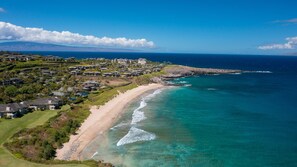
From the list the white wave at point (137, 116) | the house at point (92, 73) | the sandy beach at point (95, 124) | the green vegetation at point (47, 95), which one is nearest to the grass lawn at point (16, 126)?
the green vegetation at point (47, 95)

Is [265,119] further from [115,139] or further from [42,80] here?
[42,80]

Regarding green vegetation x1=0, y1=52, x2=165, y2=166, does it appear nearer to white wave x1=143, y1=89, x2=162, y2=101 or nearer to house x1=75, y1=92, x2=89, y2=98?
house x1=75, y1=92, x2=89, y2=98

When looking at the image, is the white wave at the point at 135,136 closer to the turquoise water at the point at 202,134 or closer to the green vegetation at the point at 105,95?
the turquoise water at the point at 202,134

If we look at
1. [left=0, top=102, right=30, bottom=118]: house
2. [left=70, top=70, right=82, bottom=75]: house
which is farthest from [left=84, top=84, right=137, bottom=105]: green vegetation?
[left=70, top=70, right=82, bottom=75]: house

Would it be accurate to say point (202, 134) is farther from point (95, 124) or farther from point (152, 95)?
point (152, 95)

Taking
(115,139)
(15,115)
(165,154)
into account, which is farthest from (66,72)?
(165,154)

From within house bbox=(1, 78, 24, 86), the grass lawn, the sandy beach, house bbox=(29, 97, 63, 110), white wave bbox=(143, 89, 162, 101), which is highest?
house bbox=(1, 78, 24, 86)
